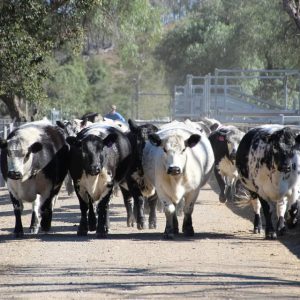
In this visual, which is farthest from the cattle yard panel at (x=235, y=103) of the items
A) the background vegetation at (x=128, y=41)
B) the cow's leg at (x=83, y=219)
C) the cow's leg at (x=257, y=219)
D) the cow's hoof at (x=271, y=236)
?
the cow's leg at (x=83, y=219)

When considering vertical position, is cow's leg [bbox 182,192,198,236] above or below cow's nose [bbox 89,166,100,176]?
below

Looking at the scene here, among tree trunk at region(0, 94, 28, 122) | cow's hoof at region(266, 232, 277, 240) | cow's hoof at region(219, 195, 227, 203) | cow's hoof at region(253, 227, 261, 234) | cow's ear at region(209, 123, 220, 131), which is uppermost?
cow's ear at region(209, 123, 220, 131)

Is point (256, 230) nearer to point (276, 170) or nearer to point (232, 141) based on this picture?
point (276, 170)

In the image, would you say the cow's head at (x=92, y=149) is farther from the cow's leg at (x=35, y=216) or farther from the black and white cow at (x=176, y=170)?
the cow's leg at (x=35, y=216)

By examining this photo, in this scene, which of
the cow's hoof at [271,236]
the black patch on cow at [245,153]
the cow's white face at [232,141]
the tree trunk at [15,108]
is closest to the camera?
the cow's hoof at [271,236]

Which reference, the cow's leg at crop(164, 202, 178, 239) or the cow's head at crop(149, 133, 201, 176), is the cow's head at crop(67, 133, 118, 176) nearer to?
the cow's head at crop(149, 133, 201, 176)

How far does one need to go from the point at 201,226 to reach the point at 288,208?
2.37 metres

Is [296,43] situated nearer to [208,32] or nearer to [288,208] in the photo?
[288,208]

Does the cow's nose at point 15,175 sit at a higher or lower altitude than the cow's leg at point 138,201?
higher

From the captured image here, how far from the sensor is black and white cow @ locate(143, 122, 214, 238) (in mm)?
15953

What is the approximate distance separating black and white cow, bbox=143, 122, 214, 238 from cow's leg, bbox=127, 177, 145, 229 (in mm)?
814

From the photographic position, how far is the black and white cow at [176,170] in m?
16.0

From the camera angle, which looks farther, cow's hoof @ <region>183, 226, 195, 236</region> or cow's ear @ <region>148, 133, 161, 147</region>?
cow's hoof @ <region>183, 226, 195, 236</region>

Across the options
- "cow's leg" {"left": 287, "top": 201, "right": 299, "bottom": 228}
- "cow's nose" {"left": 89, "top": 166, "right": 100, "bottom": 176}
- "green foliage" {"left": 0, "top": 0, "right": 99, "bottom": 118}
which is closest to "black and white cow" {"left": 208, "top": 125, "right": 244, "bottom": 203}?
"green foliage" {"left": 0, "top": 0, "right": 99, "bottom": 118}
